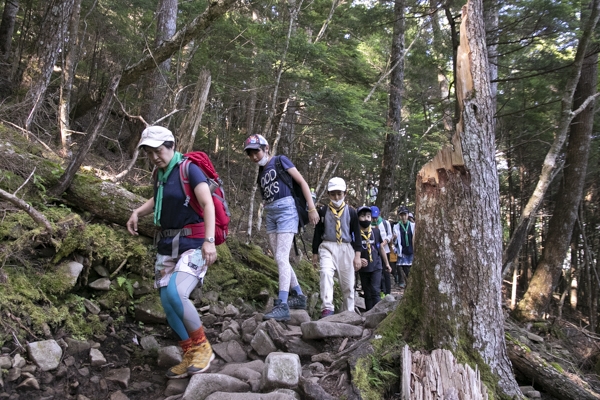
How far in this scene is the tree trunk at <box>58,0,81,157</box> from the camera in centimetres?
766

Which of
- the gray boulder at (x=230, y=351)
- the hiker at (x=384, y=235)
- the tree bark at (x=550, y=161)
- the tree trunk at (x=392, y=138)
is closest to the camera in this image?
the gray boulder at (x=230, y=351)

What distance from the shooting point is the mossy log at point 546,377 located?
3574mm

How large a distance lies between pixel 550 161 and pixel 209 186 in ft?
24.5

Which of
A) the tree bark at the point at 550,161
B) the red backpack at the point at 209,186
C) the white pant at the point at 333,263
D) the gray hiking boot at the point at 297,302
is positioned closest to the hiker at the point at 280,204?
the gray hiking boot at the point at 297,302

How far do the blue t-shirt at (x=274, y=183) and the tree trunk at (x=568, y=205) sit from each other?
809 centimetres

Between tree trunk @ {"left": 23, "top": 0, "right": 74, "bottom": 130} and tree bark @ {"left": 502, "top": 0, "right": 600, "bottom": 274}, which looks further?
tree bark @ {"left": 502, "top": 0, "right": 600, "bottom": 274}

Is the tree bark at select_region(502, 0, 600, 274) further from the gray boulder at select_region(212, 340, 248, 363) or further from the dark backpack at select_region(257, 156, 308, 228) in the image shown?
the gray boulder at select_region(212, 340, 248, 363)

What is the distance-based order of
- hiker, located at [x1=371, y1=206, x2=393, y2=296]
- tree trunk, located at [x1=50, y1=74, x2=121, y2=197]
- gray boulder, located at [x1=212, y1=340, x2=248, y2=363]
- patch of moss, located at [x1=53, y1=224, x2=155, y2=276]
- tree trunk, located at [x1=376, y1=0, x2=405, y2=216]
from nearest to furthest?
1. gray boulder, located at [x1=212, y1=340, x2=248, y2=363]
2. patch of moss, located at [x1=53, y1=224, x2=155, y2=276]
3. tree trunk, located at [x1=50, y1=74, x2=121, y2=197]
4. hiker, located at [x1=371, y1=206, x2=393, y2=296]
5. tree trunk, located at [x1=376, y1=0, x2=405, y2=216]

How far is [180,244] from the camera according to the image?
3.52 m

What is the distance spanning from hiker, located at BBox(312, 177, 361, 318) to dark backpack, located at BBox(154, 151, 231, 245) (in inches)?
85.4

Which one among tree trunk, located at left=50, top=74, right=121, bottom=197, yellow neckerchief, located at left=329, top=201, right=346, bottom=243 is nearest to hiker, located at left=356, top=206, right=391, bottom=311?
yellow neckerchief, located at left=329, top=201, right=346, bottom=243

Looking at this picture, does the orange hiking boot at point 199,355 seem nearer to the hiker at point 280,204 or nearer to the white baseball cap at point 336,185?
the hiker at point 280,204

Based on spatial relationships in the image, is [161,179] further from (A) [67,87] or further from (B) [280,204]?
(A) [67,87]

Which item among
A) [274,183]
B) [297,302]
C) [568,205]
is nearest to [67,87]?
[274,183]
